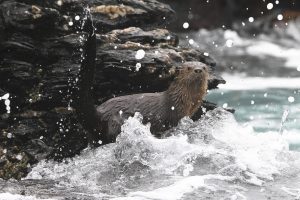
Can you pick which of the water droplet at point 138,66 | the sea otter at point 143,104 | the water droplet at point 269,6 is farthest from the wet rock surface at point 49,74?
the water droplet at point 269,6

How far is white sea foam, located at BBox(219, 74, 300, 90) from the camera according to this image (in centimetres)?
1432

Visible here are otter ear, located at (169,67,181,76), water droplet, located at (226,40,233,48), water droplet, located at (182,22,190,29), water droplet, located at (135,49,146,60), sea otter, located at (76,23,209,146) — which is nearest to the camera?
sea otter, located at (76,23,209,146)

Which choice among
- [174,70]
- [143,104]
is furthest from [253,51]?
[143,104]

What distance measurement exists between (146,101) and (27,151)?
1.50m

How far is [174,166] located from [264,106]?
7.32 meters

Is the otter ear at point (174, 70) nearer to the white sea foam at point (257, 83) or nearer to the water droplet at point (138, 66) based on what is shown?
the water droplet at point (138, 66)

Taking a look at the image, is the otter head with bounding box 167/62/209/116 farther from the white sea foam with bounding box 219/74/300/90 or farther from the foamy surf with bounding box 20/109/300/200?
the white sea foam with bounding box 219/74/300/90

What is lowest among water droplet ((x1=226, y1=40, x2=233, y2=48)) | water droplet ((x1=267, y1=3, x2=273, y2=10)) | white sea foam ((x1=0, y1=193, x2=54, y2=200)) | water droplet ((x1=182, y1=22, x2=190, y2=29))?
white sea foam ((x1=0, y1=193, x2=54, y2=200))

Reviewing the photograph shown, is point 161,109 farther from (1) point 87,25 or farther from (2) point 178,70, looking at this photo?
(1) point 87,25

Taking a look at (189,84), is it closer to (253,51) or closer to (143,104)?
(143,104)

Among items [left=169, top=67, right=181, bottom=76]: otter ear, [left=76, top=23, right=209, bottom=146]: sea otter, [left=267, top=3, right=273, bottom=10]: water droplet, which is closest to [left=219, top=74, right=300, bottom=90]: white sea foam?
[left=267, top=3, right=273, bottom=10]: water droplet

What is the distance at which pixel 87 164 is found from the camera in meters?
6.06

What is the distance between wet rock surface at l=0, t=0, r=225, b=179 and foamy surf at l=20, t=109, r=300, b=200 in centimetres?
31

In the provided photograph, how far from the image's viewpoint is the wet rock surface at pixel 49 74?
639 centimetres
